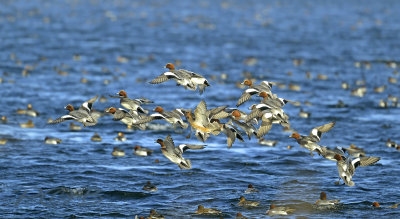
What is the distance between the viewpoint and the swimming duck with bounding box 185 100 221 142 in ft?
55.0

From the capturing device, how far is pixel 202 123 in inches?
669

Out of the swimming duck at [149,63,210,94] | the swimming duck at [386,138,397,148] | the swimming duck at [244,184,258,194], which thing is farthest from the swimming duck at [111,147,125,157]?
the swimming duck at [386,138,397,148]

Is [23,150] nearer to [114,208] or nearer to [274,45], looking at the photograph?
[114,208]

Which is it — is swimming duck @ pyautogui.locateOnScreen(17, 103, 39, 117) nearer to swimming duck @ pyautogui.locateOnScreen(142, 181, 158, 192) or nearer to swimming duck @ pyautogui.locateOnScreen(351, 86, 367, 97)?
swimming duck @ pyautogui.locateOnScreen(142, 181, 158, 192)

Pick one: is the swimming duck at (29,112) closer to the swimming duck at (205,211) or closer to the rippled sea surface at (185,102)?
the rippled sea surface at (185,102)

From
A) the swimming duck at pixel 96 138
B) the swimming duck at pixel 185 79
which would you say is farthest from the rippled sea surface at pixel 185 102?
the swimming duck at pixel 185 79

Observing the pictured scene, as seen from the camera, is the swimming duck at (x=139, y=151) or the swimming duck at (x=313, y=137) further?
the swimming duck at (x=139, y=151)

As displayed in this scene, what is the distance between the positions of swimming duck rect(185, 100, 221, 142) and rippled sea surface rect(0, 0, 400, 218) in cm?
247

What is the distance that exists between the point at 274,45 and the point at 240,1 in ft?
128

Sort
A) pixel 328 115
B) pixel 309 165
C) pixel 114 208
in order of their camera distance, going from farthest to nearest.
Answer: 1. pixel 328 115
2. pixel 309 165
3. pixel 114 208

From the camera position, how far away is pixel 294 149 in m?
26.2

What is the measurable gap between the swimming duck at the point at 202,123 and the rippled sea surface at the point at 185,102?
247cm

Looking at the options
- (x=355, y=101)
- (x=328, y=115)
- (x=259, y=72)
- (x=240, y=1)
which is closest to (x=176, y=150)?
(x=328, y=115)

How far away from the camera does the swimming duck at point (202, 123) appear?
55.0 feet
